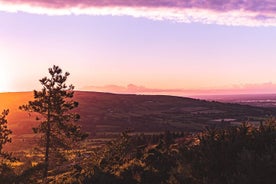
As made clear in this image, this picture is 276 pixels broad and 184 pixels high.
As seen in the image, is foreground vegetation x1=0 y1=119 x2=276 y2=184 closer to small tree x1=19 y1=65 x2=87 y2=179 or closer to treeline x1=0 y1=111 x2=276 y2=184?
treeline x1=0 y1=111 x2=276 y2=184

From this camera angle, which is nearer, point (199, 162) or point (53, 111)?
point (199, 162)

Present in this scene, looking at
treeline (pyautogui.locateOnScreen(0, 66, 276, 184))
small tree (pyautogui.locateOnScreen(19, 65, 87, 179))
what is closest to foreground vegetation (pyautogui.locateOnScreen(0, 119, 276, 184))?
treeline (pyautogui.locateOnScreen(0, 66, 276, 184))

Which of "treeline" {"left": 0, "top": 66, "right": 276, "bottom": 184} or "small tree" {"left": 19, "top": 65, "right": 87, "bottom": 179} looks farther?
"small tree" {"left": 19, "top": 65, "right": 87, "bottom": 179}

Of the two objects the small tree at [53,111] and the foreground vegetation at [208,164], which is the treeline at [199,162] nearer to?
the foreground vegetation at [208,164]

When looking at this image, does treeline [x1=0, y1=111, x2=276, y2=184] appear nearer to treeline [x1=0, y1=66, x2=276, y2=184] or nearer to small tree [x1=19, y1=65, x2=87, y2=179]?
treeline [x1=0, y1=66, x2=276, y2=184]

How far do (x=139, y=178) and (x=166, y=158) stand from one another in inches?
60.5

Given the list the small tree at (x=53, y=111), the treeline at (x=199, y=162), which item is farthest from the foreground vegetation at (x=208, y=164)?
the small tree at (x=53, y=111)

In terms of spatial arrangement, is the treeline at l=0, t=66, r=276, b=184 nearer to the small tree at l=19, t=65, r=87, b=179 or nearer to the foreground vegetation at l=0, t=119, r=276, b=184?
the foreground vegetation at l=0, t=119, r=276, b=184

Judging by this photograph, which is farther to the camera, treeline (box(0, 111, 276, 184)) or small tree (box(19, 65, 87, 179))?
small tree (box(19, 65, 87, 179))

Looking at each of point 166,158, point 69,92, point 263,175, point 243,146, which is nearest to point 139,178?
point 166,158

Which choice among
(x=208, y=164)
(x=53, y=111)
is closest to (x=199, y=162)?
(x=208, y=164)

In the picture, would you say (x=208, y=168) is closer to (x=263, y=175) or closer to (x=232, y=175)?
(x=232, y=175)

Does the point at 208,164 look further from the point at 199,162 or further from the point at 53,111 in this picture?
the point at 53,111

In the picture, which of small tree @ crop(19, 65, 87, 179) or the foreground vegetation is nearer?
the foreground vegetation
